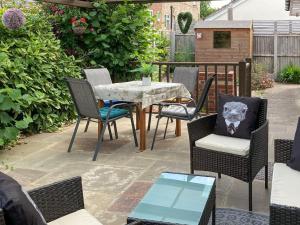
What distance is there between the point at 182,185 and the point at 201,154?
0.92 m

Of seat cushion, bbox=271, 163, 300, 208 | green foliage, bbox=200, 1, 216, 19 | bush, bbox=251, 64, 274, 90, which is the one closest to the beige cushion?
seat cushion, bbox=271, 163, 300, 208

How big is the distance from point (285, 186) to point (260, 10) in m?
19.9

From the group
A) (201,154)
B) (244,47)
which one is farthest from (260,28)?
(201,154)

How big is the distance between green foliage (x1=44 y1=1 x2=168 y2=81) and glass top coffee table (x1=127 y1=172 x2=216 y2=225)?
15.9ft

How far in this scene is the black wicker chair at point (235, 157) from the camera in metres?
3.06

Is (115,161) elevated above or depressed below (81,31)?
below

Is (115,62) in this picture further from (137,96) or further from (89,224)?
(89,224)

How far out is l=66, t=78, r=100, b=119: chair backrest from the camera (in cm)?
433

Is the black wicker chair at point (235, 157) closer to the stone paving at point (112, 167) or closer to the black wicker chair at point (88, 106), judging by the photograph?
the stone paving at point (112, 167)

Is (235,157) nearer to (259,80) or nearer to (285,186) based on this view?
(285,186)

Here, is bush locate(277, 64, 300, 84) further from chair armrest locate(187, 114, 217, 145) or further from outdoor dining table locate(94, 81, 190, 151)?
chair armrest locate(187, 114, 217, 145)

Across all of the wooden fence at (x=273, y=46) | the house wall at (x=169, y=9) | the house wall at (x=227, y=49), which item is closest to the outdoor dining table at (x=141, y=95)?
the house wall at (x=227, y=49)

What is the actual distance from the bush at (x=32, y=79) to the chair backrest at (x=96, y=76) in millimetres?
690

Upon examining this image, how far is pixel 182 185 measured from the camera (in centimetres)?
248
